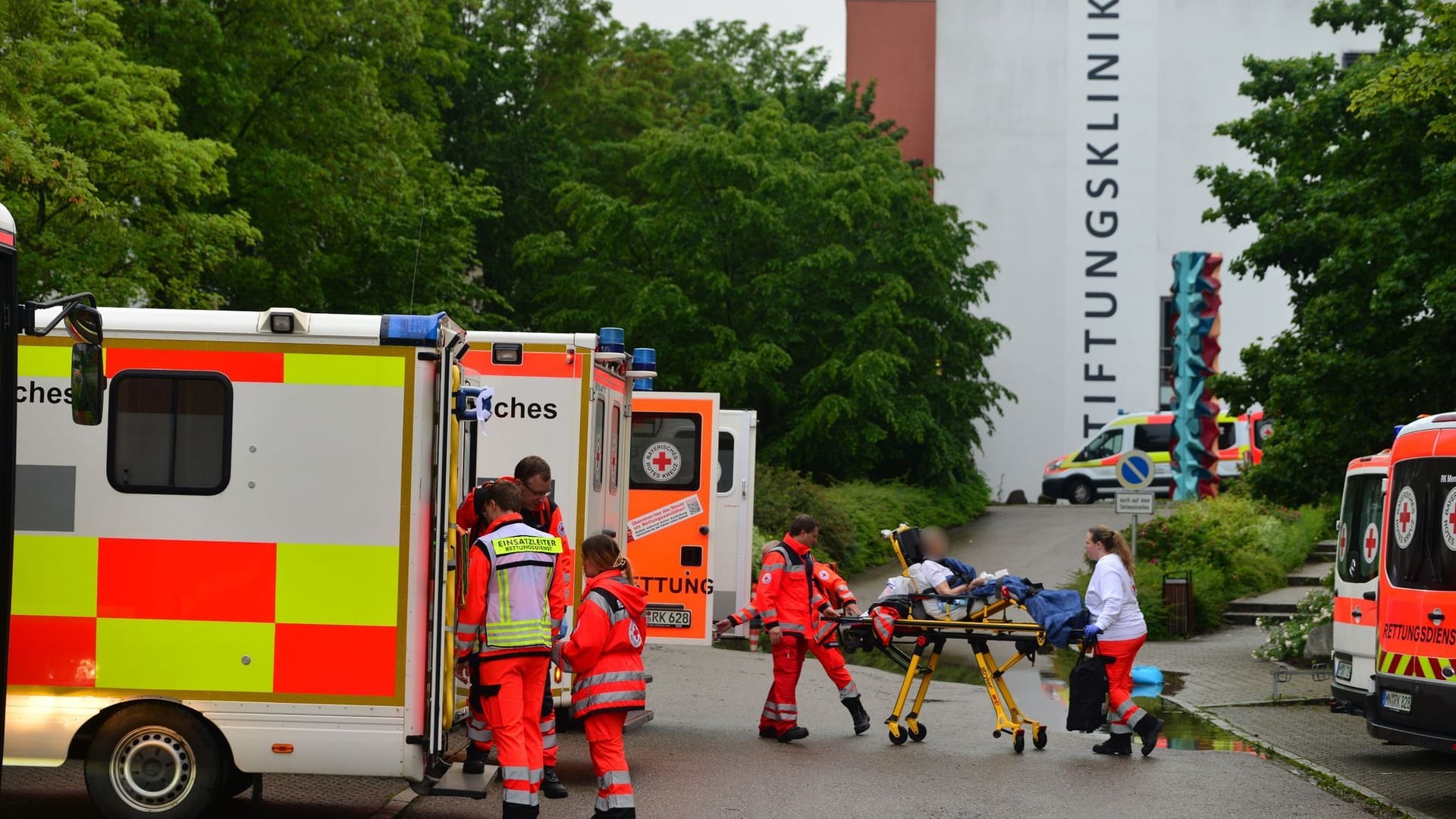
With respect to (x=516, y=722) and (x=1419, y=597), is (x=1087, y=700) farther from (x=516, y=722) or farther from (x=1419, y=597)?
(x=516, y=722)

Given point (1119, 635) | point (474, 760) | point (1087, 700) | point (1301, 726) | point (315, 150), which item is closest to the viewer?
point (474, 760)

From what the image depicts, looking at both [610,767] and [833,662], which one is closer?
→ [610,767]

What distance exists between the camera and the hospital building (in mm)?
42688

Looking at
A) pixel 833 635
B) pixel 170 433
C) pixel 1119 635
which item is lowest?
pixel 833 635

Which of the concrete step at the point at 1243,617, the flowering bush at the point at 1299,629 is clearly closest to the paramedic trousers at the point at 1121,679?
the flowering bush at the point at 1299,629

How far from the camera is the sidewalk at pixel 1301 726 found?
452 inches

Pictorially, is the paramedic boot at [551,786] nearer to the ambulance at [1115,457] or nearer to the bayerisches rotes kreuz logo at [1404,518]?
the bayerisches rotes kreuz logo at [1404,518]

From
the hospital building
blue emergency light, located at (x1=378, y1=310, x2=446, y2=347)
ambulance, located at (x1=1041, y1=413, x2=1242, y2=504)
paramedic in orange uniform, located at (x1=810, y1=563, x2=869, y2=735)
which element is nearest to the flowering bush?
paramedic in orange uniform, located at (x1=810, y1=563, x2=869, y2=735)

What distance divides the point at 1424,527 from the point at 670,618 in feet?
20.9

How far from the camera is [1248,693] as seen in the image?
55.5ft

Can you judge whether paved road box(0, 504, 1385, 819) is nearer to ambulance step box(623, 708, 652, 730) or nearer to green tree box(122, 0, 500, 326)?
ambulance step box(623, 708, 652, 730)

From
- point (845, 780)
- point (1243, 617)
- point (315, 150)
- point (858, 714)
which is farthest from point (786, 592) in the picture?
point (315, 150)

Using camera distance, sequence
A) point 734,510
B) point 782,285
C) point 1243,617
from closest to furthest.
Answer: point 734,510, point 1243,617, point 782,285

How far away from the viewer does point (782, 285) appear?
32.7m
